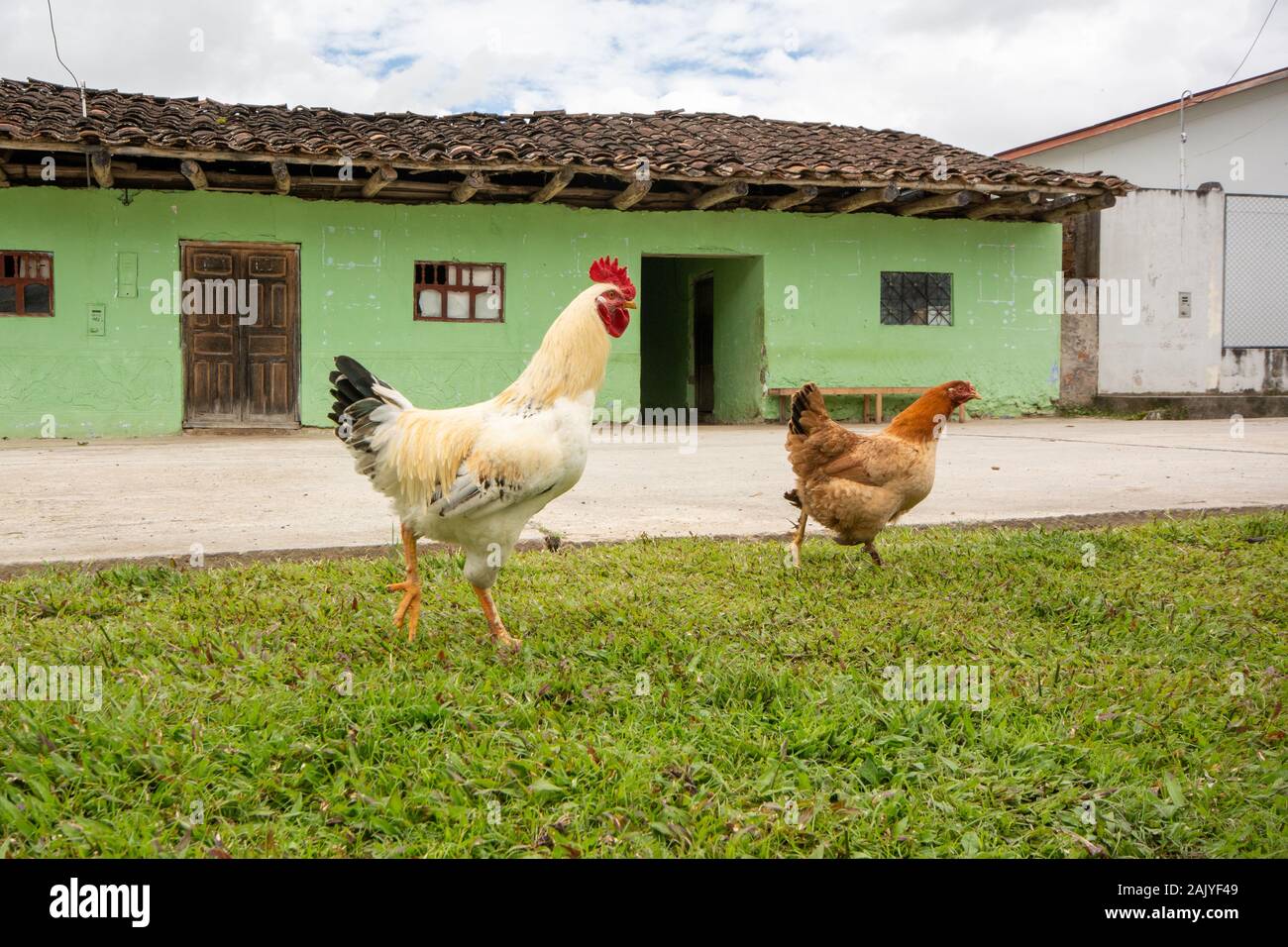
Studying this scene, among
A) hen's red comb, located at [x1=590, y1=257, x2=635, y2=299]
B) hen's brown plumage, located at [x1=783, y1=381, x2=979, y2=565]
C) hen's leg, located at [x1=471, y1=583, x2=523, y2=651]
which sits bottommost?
hen's leg, located at [x1=471, y1=583, x2=523, y2=651]

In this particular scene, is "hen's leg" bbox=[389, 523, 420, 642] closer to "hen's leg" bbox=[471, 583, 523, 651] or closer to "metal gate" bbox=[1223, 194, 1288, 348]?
"hen's leg" bbox=[471, 583, 523, 651]

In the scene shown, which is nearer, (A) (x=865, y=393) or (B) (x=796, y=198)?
(B) (x=796, y=198)

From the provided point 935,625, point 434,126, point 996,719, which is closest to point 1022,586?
point 935,625

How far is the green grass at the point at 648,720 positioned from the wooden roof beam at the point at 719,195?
1010cm

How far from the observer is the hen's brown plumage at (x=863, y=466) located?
4332 millimetres

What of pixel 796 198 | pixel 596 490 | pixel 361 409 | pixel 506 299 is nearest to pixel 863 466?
pixel 361 409

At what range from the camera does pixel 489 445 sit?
313 cm

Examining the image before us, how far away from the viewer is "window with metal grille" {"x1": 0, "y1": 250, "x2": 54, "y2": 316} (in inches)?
496

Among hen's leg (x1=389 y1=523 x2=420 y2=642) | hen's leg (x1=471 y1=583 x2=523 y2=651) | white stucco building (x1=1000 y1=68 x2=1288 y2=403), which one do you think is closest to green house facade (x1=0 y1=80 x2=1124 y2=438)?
white stucco building (x1=1000 y1=68 x2=1288 y2=403)

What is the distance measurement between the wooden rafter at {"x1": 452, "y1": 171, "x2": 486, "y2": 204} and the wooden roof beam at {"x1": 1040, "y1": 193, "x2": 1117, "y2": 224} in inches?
359

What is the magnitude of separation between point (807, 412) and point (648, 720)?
2.28m

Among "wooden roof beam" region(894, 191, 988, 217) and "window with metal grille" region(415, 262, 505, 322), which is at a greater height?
"wooden roof beam" region(894, 191, 988, 217)

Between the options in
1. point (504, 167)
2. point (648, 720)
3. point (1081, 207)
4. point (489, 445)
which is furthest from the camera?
point (1081, 207)

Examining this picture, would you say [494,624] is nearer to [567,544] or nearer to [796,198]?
[567,544]
